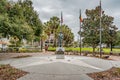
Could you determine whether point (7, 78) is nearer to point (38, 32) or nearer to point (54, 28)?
point (38, 32)

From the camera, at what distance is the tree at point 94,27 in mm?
33656

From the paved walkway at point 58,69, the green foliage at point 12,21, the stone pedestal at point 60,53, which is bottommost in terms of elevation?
the paved walkway at point 58,69

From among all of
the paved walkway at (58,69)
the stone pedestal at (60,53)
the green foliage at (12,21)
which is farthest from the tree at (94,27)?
the paved walkway at (58,69)

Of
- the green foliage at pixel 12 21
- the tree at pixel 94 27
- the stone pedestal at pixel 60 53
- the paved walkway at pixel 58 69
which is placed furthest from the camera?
the tree at pixel 94 27

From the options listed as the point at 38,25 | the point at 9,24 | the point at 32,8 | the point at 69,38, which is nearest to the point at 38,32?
the point at 38,25

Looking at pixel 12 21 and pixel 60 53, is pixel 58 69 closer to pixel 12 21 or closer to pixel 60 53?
pixel 60 53

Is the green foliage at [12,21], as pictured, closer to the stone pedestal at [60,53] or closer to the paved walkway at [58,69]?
the stone pedestal at [60,53]

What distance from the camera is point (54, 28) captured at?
210 feet

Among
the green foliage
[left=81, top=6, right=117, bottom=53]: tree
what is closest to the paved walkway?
the green foliage

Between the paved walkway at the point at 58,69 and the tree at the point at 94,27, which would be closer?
the paved walkway at the point at 58,69

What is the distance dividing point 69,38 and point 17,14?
3667cm

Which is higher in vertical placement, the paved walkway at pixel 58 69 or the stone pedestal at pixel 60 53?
the stone pedestal at pixel 60 53

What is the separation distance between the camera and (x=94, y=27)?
33656mm

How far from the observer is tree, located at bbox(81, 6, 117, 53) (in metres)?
33.7
